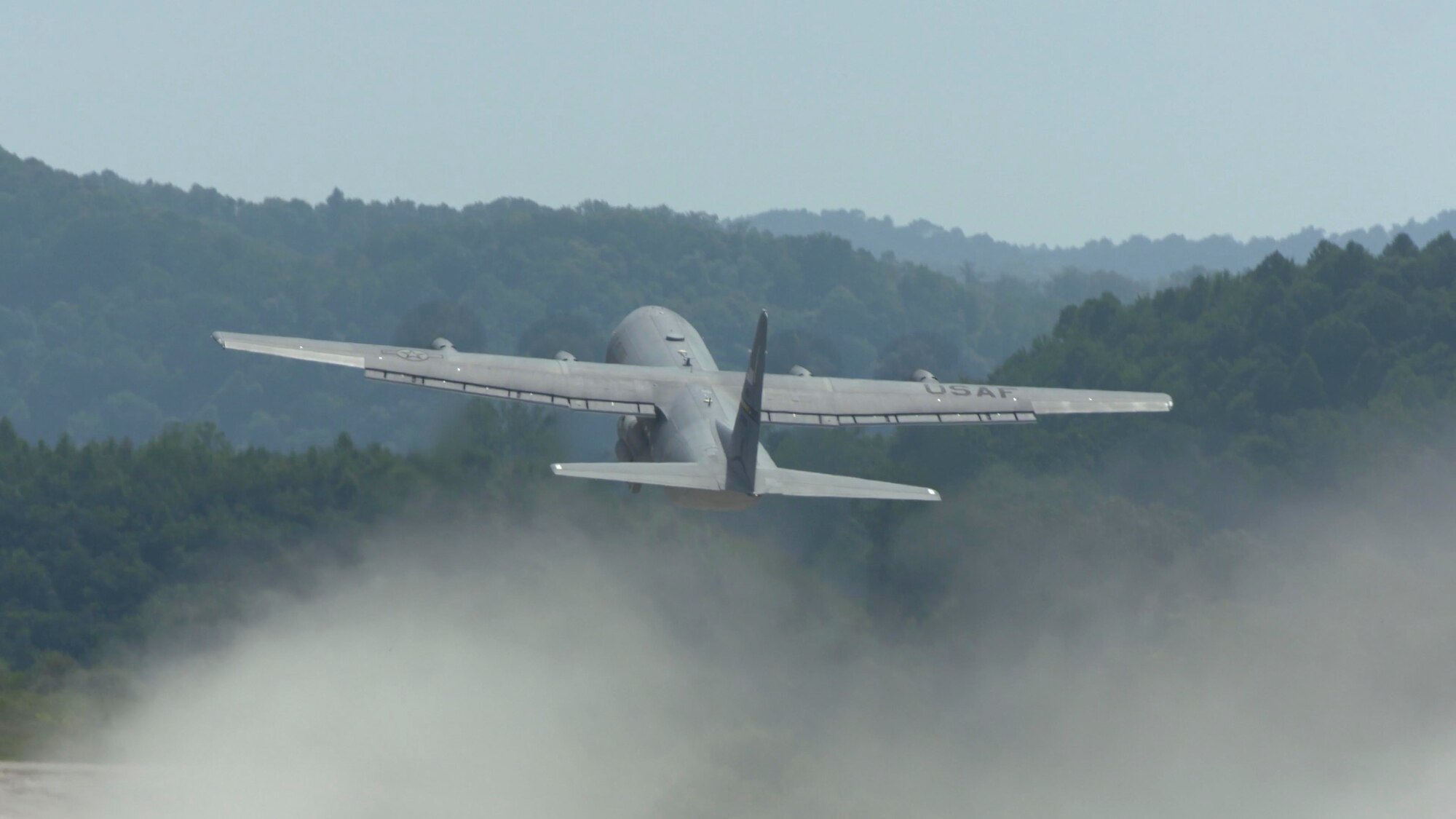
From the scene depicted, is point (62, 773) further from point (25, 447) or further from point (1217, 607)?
point (25, 447)

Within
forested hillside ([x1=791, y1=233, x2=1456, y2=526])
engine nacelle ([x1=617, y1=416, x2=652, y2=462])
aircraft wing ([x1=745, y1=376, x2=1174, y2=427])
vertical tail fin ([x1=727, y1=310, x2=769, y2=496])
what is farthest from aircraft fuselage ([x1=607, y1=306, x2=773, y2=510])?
forested hillside ([x1=791, y1=233, x2=1456, y2=526])

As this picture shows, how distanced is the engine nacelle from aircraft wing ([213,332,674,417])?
1.63 m

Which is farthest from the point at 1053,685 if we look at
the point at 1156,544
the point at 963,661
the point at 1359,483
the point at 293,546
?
the point at 293,546

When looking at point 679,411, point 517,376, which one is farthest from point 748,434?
point 517,376

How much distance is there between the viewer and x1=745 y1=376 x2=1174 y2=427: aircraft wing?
70375 millimetres

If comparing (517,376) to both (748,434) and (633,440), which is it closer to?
(633,440)

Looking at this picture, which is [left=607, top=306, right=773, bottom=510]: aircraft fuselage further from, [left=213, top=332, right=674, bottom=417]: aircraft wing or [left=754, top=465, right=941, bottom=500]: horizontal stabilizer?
[left=213, top=332, right=674, bottom=417]: aircraft wing

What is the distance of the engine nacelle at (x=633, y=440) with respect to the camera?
229ft

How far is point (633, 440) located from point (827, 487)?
13939 millimetres

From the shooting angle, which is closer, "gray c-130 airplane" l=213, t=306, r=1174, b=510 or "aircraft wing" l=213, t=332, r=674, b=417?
"gray c-130 airplane" l=213, t=306, r=1174, b=510

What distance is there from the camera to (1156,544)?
377 ft

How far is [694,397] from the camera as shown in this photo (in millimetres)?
67750

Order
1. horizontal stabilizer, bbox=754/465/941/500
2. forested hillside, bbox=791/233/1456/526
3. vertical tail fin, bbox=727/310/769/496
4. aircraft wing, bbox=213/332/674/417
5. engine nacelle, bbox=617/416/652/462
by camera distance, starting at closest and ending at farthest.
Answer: horizontal stabilizer, bbox=754/465/941/500 < vertical tail fin, bbox=727/310/769/496 < aircraft wing, bbox=213/332/674/417 < engine nacelle, bbox=617/416/652/462 < forested hillside, bbox=791/233/1456/526

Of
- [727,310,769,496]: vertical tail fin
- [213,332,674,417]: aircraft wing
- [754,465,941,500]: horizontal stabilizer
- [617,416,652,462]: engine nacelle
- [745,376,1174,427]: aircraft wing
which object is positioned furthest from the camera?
[745,376,1174,427]: aircraft wing
